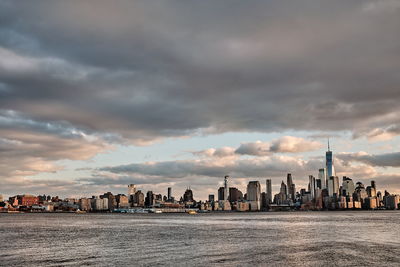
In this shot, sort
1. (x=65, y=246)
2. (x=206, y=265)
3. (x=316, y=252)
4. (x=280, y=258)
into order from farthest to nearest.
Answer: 1. (x=65, y=246)
2. (x=316, y=252)
3. (x=280, y=258)
4. (x=206, y=265)

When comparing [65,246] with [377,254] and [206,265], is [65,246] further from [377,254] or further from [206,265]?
[377,254]

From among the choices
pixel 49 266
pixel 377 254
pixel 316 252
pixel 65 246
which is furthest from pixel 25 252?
pixel 377 254

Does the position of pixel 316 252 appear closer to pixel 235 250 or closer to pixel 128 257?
pixel 235 250

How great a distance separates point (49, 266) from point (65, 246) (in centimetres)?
3043

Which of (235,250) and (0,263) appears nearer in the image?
(0,263)

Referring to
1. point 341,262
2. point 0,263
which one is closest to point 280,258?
point 341,262

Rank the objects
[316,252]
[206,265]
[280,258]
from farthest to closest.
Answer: [316,252] < [280,258] < [206,265]

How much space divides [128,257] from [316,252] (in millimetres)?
34687

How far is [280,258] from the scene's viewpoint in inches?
2881

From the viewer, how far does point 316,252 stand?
81188 mm

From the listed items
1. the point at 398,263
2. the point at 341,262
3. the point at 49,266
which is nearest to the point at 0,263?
the point at 49,266

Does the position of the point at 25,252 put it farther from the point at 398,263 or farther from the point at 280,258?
the point at 398,263

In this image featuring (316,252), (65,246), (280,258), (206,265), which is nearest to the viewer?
(206,265)

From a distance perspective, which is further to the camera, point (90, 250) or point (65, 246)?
point (65, 246)
